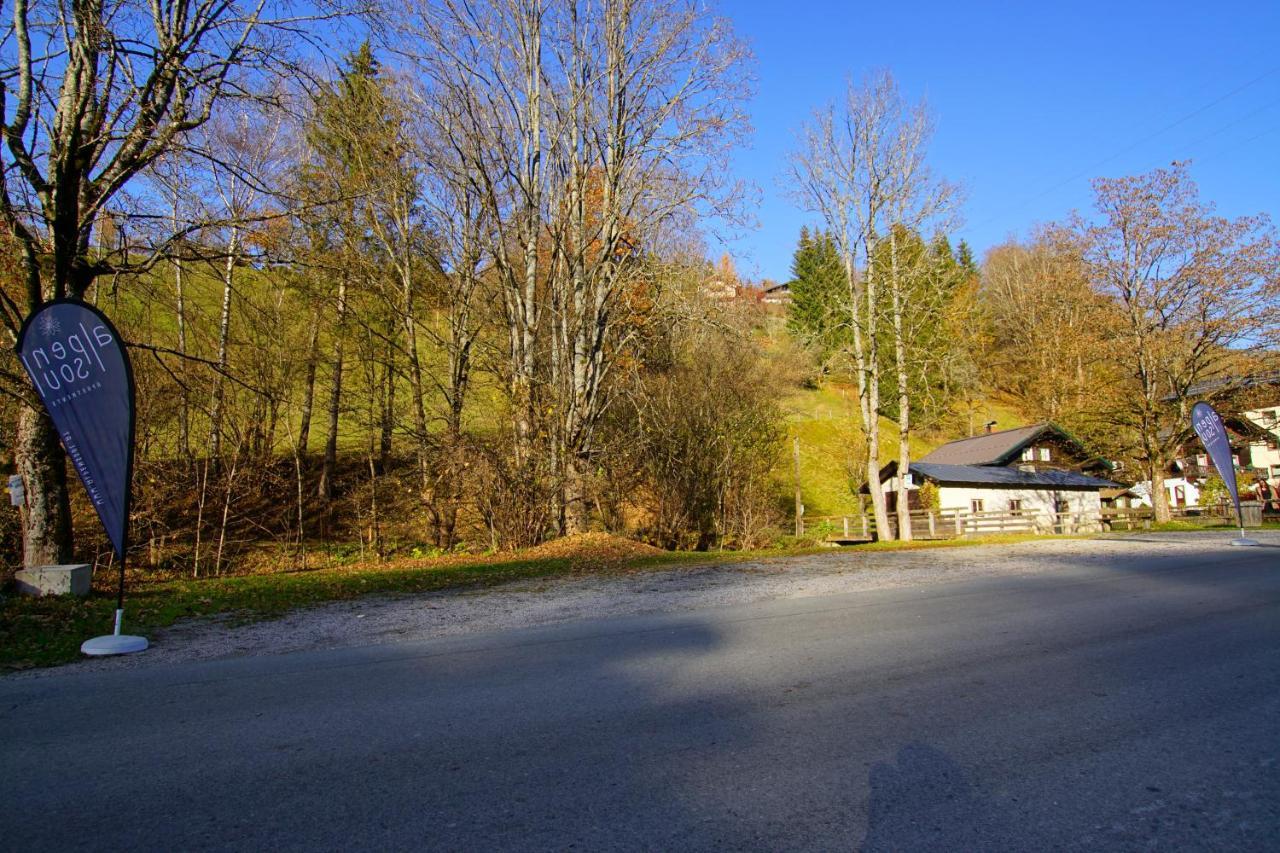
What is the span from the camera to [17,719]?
14.8 ft

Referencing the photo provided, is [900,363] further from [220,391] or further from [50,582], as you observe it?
[50,582]

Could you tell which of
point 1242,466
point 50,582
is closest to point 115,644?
point 50,582

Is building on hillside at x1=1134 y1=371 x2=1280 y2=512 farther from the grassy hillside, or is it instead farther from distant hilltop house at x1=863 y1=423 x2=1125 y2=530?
the grassy hillside

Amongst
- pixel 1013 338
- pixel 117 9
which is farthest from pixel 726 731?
pixel 1013 338

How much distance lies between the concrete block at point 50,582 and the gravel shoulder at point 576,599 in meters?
2.40

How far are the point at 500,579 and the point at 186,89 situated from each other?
892 cm

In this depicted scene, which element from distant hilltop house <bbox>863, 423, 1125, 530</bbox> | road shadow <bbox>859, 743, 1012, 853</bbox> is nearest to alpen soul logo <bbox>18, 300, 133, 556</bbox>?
road shadow <bbox>859, 743, 1012, 853</bbox>

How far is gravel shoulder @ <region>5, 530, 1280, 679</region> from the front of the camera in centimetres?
689

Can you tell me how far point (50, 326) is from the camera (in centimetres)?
717

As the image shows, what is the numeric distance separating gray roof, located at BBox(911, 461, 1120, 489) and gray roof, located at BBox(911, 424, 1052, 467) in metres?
0.99

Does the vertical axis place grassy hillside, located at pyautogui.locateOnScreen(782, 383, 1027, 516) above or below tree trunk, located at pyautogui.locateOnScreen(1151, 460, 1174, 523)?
above

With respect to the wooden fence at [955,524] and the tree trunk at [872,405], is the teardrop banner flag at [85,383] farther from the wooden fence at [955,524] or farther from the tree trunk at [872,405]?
the wooden fence at [955,524]

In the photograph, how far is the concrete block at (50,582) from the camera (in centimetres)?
895

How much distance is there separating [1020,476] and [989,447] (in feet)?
13.5
